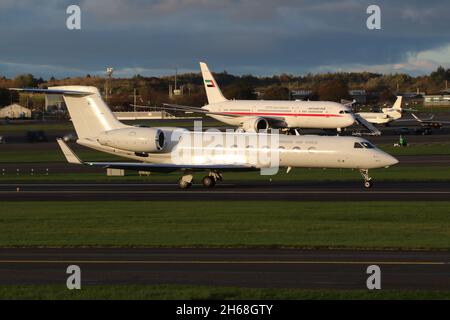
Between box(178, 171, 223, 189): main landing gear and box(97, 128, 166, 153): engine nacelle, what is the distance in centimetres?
216

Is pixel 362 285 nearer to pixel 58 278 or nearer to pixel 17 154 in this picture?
pixel 58 278

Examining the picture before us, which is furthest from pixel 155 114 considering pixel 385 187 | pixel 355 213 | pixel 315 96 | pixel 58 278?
pixel 58 278

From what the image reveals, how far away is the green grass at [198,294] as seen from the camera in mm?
16094

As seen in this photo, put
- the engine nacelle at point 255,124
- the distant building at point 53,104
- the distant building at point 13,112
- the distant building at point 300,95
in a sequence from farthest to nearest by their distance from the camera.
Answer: the distant building at point 53,104 < the distant building at point 13,112 < the distant building at point 300,95 < the engine nacelle at point 255,124

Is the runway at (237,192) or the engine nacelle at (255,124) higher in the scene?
the engine nacelle at (255,124)

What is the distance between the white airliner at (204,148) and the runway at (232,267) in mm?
19202

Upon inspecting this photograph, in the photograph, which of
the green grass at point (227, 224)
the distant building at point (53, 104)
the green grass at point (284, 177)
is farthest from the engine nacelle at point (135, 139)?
the distant building at point (53, 104)

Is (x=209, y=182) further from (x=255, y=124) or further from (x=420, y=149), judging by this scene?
(x=255, y=124)

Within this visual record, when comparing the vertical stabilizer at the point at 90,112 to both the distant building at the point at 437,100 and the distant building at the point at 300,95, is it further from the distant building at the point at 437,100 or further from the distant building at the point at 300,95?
the distant building at the point at 437,100

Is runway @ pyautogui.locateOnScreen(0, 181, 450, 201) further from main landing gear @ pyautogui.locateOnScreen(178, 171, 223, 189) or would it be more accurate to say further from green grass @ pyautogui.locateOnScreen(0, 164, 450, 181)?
green grass @ pyautogui.locateOnScreen(0, 164, 450, 181)

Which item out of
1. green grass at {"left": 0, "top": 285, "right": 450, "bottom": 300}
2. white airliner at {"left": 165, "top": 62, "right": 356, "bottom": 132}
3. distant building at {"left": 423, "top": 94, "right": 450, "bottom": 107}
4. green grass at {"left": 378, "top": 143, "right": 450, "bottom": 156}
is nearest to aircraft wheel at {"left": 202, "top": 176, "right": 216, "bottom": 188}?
green grass at {"left": 0, "top": 285, "right": 450, "bottom": 300}

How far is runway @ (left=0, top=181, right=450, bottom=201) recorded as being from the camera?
37.2 metres

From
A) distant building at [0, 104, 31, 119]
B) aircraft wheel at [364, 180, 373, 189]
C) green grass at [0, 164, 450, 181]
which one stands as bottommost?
green grass at [0, 164, 450, 181]

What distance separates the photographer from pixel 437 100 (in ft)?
603
